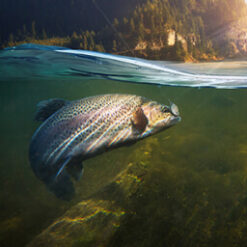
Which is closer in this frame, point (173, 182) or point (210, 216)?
point (210, 216)

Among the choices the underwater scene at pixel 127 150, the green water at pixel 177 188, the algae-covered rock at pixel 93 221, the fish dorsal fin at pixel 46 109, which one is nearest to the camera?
the underwater scene at pixel 127 150

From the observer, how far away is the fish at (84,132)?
2.39 metres

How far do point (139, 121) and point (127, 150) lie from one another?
534 centimetres

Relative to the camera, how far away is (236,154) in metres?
6.50

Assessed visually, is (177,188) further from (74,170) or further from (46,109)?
(46,109)

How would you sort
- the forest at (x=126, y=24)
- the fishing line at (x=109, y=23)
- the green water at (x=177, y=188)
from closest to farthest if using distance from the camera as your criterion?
the green water at (x=177, y=188) → the forest at (x=126, y=24) → the fishing line at (x=109, y=23)

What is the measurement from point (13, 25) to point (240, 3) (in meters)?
7.54

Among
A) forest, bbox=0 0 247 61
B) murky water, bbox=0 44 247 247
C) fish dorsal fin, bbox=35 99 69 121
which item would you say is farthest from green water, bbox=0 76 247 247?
forest, bbox=0 0 247 61

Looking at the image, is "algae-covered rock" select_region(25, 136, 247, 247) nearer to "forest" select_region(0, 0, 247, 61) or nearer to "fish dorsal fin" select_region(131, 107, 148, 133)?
"fish dorsal fin" select_region(131, 107, 148, 133)

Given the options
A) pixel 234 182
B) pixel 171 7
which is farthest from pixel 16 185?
pixel 171 7

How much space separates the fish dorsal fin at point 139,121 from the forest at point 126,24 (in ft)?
11.9

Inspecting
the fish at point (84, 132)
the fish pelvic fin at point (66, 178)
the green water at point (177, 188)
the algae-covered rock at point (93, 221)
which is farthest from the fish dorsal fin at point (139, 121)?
the algae-covered rock at point (93, 221)

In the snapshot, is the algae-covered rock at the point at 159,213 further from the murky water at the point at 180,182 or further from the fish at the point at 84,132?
the fish at the point at 84,132

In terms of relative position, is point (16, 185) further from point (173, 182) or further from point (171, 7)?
point (171, 7)
